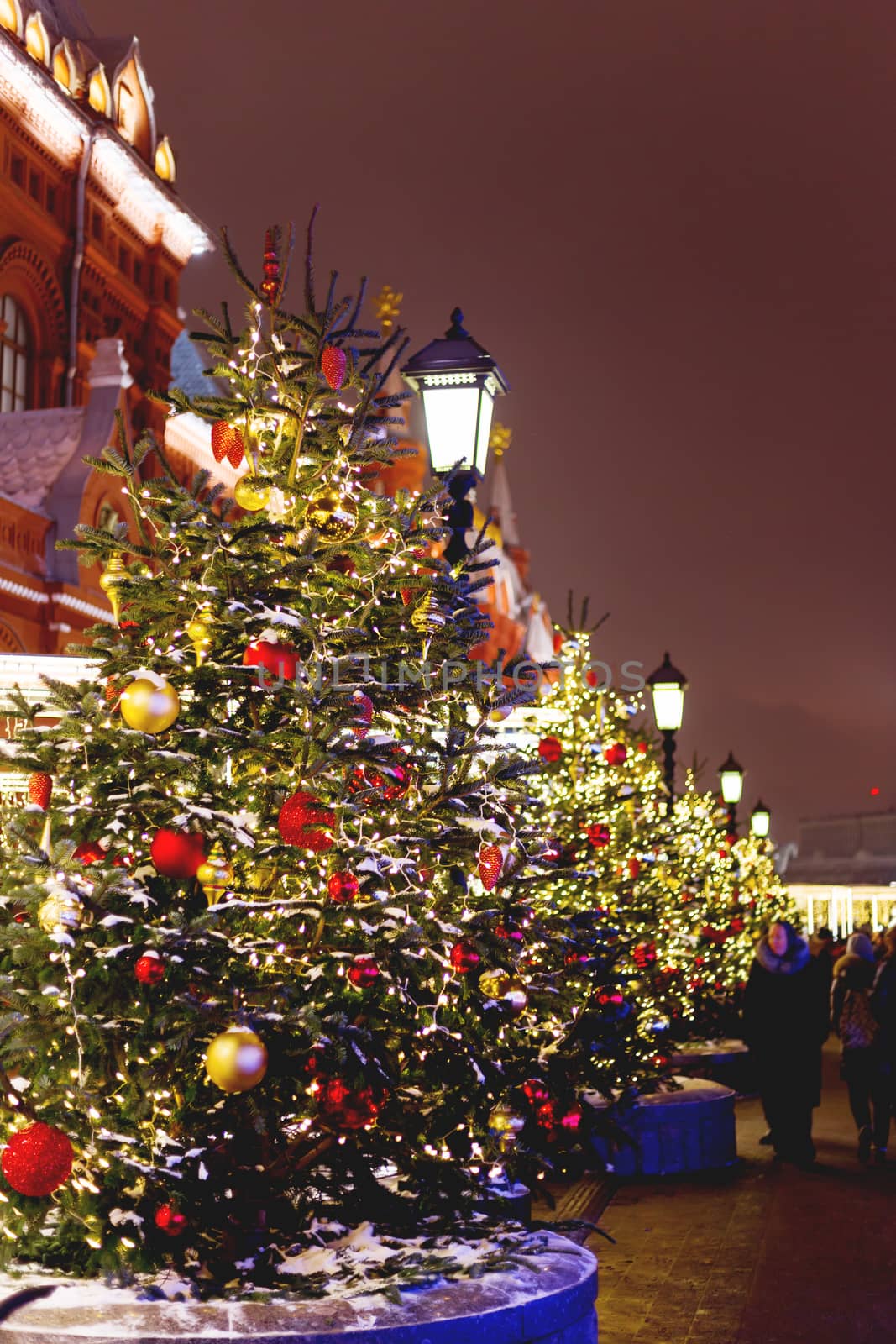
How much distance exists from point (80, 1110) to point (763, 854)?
2302 centimetres

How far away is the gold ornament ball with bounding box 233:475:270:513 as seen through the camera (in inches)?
252

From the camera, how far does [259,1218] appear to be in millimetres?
5609

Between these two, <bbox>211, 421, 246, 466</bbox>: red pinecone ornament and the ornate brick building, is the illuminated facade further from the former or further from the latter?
<bbox>211, 421, 246, 466</bbox>: red pinecone ornament

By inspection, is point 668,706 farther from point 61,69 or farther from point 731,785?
point 61,69

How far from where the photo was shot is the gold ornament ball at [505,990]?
6.33 metres

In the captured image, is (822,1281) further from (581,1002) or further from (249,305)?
(249,305)

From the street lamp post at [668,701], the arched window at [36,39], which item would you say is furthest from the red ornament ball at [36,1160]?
the arched window at [36,39]

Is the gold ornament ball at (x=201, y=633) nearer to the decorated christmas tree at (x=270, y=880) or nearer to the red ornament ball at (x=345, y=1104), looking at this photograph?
the decorated christmas tree at (x=270, y=880)

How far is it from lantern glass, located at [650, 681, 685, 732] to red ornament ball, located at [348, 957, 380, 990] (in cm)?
1320

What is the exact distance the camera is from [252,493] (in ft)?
21.1

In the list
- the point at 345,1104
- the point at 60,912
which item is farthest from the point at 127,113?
the point at 345,1104

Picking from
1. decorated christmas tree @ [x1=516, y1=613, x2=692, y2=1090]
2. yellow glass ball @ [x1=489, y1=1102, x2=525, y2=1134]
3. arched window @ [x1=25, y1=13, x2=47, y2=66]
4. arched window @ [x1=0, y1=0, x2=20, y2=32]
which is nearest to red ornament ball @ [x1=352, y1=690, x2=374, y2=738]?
yellow glass ball @ [x1=489, y1=1102, x2=525, y2=1134]

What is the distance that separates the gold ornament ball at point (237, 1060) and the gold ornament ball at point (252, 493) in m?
2.28

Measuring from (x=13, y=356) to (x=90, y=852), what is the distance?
19.9 metres
